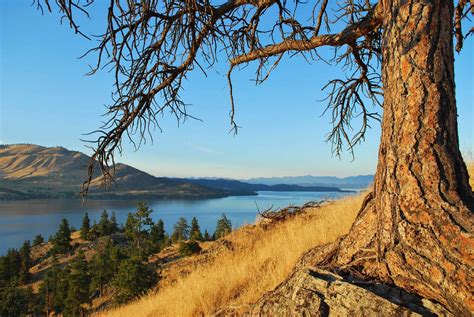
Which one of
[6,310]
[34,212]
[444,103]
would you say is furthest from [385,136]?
[34,212]

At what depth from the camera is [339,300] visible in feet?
8.12

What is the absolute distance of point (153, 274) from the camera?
104ft

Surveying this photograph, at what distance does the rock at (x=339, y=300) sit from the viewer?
7.76 feet

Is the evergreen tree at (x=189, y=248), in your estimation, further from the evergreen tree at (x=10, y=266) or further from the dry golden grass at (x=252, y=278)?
the dry golden grass at (x=252, y=278)

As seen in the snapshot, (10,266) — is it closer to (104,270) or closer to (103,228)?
(104,270)

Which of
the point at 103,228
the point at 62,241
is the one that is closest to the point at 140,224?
the point at 62,241

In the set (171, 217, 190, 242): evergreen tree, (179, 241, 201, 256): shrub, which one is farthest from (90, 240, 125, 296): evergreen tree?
(171, 217, 190, 242): evergreen tree

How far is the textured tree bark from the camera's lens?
2.46m

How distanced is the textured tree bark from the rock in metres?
0.10

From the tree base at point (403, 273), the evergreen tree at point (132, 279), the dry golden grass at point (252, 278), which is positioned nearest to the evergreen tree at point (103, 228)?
the evergreen tree at point (132, 279)

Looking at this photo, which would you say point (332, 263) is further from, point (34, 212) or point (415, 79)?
point (34, 212)

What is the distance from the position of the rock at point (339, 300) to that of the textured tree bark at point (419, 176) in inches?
4.0

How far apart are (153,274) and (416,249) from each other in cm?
3192

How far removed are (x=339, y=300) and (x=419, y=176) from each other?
1082 millimetres
